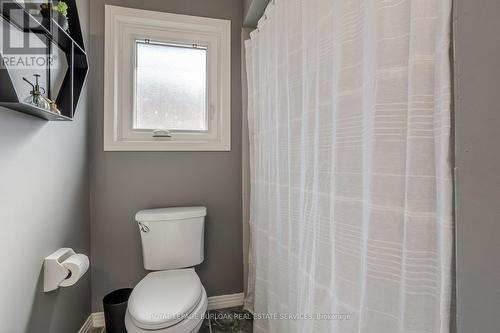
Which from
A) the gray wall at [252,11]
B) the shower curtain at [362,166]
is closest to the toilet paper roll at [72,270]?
the shower curtain at [362,166]

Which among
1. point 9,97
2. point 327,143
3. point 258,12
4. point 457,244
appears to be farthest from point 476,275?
point 258,12

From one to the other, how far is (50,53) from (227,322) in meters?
1.84

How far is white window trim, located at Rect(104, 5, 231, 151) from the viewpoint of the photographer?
1.69 m

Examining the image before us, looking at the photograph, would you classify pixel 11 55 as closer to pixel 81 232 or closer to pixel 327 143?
pixel 81 232

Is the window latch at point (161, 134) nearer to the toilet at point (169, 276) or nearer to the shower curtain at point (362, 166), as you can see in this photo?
the toilet at point (169, 276)

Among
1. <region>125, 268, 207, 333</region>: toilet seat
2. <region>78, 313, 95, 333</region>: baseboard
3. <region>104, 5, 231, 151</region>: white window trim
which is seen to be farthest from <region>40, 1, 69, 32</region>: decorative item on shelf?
<region>78, 313, 95, 333</region>: baseboard

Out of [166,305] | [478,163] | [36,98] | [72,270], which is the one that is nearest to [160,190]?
[72,270]

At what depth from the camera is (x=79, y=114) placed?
4.95ft

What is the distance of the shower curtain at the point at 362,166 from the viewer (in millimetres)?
582

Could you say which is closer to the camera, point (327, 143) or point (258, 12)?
point (327, 143)

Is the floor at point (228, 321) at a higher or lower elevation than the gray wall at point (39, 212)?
lower

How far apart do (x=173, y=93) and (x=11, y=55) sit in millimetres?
1021

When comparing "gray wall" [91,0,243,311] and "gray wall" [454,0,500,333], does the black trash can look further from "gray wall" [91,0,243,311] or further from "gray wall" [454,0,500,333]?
"gray wall" [454,0,500,333]
